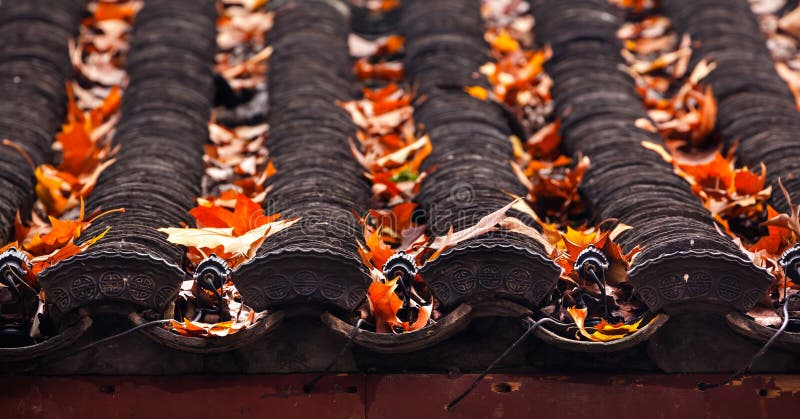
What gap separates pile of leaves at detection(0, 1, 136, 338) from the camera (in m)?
5.22

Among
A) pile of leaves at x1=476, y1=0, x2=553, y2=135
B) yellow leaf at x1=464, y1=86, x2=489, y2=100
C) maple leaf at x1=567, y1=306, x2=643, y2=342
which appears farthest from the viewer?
pile of leaves at x1=476, y1=0, x2=553, y2=135

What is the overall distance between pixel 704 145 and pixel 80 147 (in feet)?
11.8

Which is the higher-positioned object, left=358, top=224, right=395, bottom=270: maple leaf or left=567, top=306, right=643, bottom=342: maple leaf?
left=567, top=306, right=643, bottom=342: maple leaf

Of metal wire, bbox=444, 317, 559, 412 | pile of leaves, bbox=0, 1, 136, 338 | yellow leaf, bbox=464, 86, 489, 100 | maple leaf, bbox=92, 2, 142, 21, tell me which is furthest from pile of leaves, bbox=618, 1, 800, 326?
maple leaf, bbox=92, 2, 142, 21

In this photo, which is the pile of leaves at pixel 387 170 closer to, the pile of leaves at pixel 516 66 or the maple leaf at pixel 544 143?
the pile of leaves at pixel 516 66

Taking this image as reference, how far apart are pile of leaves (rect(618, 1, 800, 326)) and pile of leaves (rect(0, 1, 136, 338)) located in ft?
9.21

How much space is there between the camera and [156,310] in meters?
4.29

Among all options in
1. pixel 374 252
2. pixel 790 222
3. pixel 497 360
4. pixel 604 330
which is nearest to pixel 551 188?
pixel 790 222

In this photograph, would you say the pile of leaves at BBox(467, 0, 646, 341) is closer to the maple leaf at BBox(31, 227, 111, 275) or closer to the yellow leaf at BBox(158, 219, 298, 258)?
the yellow leaf at BBox(158, 219, 298, 258)

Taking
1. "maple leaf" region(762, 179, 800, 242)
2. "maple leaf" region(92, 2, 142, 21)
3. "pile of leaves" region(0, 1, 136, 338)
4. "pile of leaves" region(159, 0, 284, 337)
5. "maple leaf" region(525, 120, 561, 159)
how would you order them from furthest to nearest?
1. "maple leaf" region(92, 2, 142, 21)
2. "maple leaf" region(525, 120, 561, 159)
3. "pile of leaves" region(0, 1, 136, 338)
4. "maple leaf" region(762, 179, 800, 242)
5. "pile of leaves" region(159, 0, 284, 337)

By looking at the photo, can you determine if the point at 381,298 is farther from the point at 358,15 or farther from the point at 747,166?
the point at 358,15

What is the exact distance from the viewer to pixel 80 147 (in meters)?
6.64

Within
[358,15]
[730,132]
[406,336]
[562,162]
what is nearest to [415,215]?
[562,162]

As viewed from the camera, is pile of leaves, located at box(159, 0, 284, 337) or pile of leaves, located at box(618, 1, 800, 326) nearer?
pile of leaves, located at box(159, 0, 284, 337)
